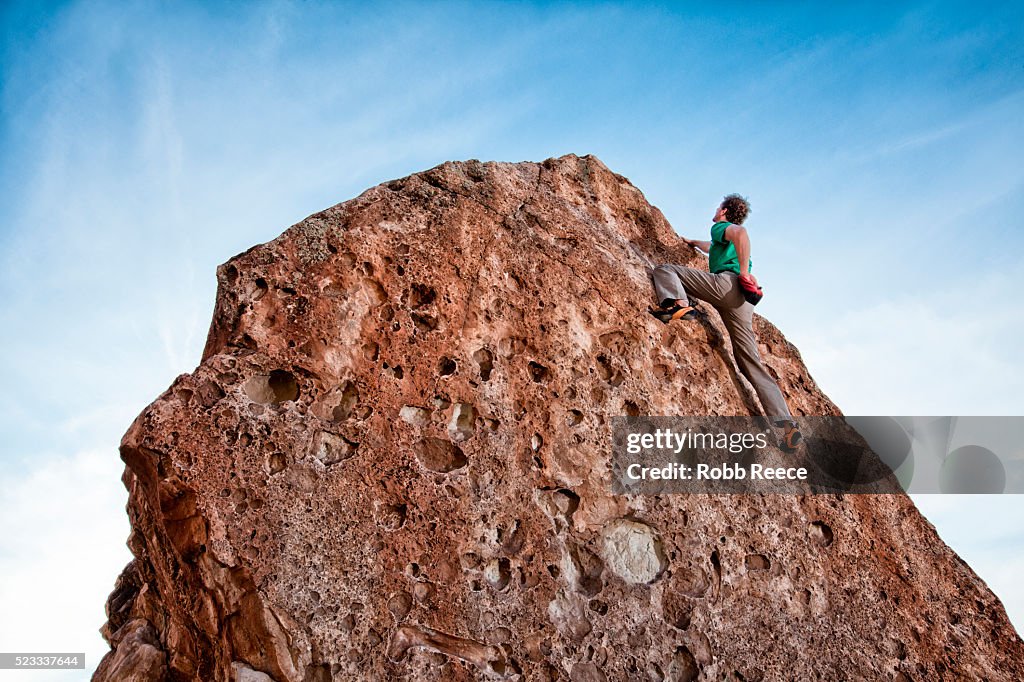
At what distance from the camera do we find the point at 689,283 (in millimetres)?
6180

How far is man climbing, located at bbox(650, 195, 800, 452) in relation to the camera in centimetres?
589

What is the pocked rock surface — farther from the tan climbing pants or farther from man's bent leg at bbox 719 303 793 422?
the tan climbing pants

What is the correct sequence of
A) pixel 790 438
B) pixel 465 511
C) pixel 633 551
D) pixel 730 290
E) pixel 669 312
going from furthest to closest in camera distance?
pixel 730 290
pixel 669 312
pixel 790 438
pixel 633 551
pixel 465 511

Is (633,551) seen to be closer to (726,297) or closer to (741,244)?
(726,297)

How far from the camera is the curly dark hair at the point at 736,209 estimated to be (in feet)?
20.7

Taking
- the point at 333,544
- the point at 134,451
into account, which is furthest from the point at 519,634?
the point at 134,451

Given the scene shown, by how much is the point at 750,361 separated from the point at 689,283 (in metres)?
0.81

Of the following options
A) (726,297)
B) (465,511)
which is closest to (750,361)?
(726,297)

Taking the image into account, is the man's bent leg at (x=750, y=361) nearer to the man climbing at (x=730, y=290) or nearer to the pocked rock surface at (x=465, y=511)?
the man climbing at (x=730, y=290)

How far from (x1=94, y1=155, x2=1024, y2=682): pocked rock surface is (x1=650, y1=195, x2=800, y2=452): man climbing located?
0.24 m

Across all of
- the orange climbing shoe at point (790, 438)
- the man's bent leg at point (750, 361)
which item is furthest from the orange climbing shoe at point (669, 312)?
the orange climbing shoe at point (790, 438)

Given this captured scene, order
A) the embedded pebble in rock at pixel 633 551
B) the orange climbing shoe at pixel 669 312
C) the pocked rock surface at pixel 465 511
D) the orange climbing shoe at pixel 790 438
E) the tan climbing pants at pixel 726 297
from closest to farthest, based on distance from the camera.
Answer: the pocked rock surface at pixel 465 511 → the embedded pebble in rock at pixel 633 551 → the orange climbing shoe at pixel 790 438 → the orange climbing shoe at pixel 669 312 → the tan climbing pants at pixel 726 297

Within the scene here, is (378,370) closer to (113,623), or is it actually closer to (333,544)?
(333,544)

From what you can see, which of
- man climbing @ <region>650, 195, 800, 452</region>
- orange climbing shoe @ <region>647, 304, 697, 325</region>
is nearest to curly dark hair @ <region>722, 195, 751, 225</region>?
man climbing @ <region>650, 195, 800, 452</region>
